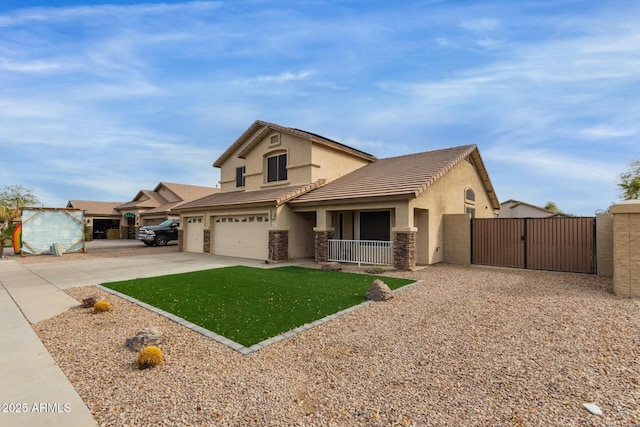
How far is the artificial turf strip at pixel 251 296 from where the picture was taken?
18.7 ft

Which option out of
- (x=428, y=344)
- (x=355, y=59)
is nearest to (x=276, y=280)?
(x=428, y=344)

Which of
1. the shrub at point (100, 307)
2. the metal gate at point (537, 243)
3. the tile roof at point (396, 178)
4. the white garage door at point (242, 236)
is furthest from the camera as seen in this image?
the white garage door at point (242, 236)

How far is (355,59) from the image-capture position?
32.9ft

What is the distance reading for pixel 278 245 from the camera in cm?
1440

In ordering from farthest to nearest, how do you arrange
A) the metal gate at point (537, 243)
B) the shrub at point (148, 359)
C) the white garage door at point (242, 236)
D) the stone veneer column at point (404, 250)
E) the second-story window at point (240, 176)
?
the second-story window at point (240, 176)
the white garage door at point (242, 236)
the stone veneer column at point (404, 250)
the metal gate at point (537, 243)
the shrub at point (148, 359)

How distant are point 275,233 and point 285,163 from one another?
484cm

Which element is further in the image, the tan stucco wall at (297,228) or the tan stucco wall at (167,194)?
the tan stucco wall at (167,194)

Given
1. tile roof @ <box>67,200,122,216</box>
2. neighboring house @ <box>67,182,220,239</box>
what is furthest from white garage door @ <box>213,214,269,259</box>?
tile roof @ <box>67,200,122,216</box>

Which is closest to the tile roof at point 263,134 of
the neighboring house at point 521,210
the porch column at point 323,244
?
the porch column at point 323,244

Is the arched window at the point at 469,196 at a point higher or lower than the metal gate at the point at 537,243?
higher

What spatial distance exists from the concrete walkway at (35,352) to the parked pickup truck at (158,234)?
38.1ft

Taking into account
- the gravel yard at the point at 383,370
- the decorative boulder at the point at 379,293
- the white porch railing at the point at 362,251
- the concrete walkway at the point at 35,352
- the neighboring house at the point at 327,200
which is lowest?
the concrete walkway at the point at 35,352

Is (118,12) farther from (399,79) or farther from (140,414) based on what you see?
(140,414)

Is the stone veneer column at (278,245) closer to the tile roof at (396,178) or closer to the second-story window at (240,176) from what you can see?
the tile roof at (396,178)
